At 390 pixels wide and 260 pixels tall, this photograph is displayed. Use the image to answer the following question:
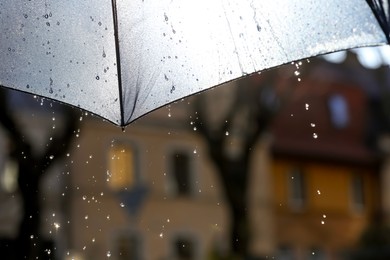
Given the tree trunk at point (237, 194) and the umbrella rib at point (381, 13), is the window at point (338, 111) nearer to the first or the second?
the tree trunk at point (237, 194)

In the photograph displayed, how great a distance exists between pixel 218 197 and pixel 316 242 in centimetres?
466

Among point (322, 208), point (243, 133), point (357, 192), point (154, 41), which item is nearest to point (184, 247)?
point (322, 208)

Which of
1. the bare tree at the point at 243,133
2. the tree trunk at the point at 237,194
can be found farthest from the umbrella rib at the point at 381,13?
the bare tree at the point at 243,133

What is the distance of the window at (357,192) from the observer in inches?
1372

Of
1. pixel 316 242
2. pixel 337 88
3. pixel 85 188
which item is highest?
pixel 337 88

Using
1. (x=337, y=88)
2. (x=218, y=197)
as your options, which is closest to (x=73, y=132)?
(x=218, y=197)

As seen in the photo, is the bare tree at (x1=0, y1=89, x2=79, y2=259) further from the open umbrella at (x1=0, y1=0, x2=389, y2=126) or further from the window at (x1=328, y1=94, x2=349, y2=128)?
the window at (x1=328, y1=94, x2=349, y2=128)

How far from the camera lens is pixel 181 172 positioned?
93.5ft

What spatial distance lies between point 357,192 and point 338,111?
10.5 feet

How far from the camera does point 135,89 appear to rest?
299 centimetres

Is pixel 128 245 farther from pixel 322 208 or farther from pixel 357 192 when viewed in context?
pixel 357 192

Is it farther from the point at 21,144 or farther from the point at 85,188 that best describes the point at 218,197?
the point at 21,144

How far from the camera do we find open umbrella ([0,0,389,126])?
2.96m

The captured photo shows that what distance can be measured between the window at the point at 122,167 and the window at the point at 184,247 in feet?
8.43
